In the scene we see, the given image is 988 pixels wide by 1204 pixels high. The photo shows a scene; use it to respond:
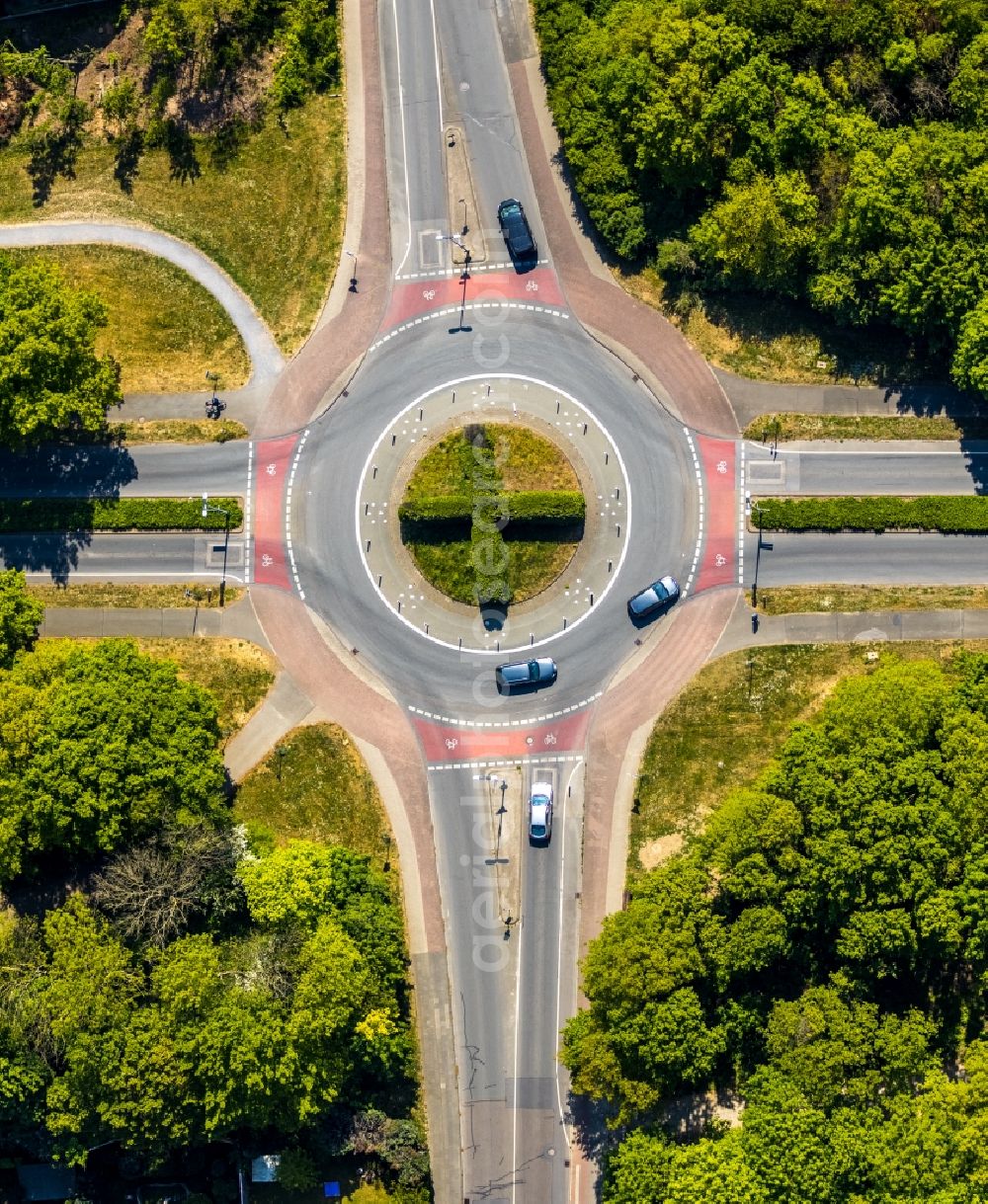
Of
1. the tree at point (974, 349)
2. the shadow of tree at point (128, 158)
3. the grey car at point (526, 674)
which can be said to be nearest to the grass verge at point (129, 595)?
the grey car at point (526, 674)

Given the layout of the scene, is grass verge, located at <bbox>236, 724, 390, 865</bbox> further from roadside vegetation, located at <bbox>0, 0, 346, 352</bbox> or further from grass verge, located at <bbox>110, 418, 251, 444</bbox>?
roadside vegetation, located at <bbox>0, 0, 346, 352</bbox>

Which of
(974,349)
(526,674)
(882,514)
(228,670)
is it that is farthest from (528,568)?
(974,349)

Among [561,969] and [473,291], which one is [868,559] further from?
[561,969]

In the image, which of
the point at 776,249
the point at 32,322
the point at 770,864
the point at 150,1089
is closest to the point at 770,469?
the point at 776,249

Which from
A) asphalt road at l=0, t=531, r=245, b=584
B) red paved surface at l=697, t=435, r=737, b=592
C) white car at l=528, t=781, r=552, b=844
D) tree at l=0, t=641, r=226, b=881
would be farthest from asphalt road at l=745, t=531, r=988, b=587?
tree at l=0, t=641, r=226, b=881

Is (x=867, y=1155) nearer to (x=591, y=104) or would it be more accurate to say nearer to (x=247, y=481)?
(x=247, y=481)

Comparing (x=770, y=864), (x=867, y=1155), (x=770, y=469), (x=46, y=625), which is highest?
(x=770, y=469)

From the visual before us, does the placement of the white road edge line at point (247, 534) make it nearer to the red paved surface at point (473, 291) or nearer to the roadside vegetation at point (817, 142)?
the red paved surface at point (473, 291)
